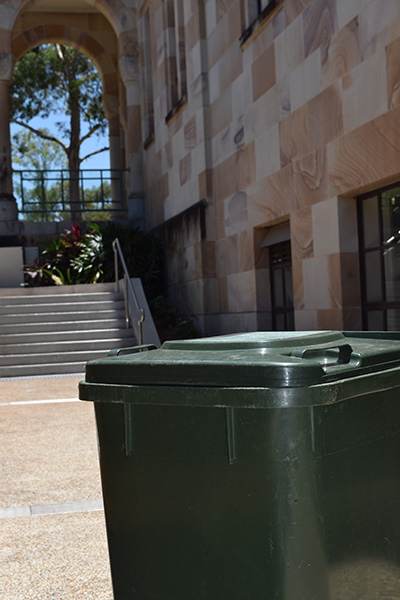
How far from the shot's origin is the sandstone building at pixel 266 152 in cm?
784

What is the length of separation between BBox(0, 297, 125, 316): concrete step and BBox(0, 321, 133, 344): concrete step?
→ 69 centimetres

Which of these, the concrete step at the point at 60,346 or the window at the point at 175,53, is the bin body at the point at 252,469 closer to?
the concrete step at the point at 60,346

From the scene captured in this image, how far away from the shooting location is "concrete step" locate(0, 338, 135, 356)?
1272 centimetres

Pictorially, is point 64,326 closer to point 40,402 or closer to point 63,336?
point 63,336

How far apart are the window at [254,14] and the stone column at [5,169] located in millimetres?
8957

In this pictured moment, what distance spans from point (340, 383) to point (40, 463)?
12.9 feet

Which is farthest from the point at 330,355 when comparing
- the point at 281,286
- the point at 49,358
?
the point at 49,358

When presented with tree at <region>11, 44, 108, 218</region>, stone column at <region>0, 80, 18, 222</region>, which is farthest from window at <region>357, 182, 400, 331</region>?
tree at <region>11, 44, 108, 218</region>

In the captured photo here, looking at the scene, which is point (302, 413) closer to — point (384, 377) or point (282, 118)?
point (384, 377)

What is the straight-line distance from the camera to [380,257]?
809 centimetres

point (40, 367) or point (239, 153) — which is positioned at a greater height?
point (239, 153)

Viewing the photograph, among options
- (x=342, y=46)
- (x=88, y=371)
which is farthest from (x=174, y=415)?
(x=342, y=46)

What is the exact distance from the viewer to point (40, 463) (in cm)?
561

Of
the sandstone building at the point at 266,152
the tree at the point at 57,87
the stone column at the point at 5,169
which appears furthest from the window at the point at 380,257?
the tree at the point at 57,87
